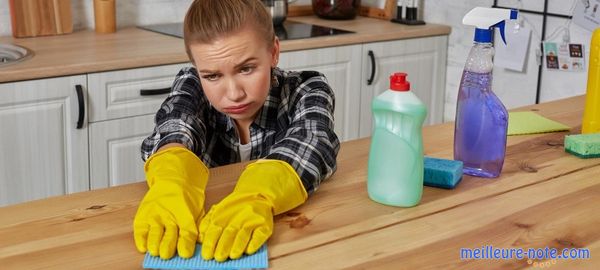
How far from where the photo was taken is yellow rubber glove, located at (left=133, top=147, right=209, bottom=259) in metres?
1.22

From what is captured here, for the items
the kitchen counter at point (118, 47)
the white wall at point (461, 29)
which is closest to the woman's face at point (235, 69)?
the kitchen counter at point (118, 47)

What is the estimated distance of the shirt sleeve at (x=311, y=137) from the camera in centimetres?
150

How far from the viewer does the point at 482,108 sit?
1.56 m

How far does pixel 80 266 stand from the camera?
1162 millimetres

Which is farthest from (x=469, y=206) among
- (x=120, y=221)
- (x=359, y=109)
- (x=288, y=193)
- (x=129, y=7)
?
(x=129, y=7)

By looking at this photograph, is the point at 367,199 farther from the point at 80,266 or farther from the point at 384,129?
the point at 80,266

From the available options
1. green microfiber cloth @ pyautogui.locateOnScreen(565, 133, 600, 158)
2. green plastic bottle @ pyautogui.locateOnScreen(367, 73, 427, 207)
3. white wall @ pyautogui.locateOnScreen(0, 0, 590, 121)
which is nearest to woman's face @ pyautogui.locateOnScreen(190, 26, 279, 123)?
green plastic bottle @ pyautogui.locateOnScreen(367, 73, 427, 207)

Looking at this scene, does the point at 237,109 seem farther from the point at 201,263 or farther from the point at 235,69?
the point at 201,263

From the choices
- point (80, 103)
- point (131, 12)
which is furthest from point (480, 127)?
point (131, 12)

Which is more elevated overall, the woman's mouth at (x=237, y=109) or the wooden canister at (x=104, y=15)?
the woman's mouth at (x=237, y=109)

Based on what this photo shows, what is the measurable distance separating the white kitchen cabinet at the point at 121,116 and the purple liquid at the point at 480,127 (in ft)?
4.62

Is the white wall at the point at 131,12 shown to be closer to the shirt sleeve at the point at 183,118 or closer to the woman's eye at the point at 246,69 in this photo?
the shirt sleeve at the point at 183,118

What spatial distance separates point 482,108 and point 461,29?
6.56 feet

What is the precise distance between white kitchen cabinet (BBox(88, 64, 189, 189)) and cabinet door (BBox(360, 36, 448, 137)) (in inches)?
35.0
